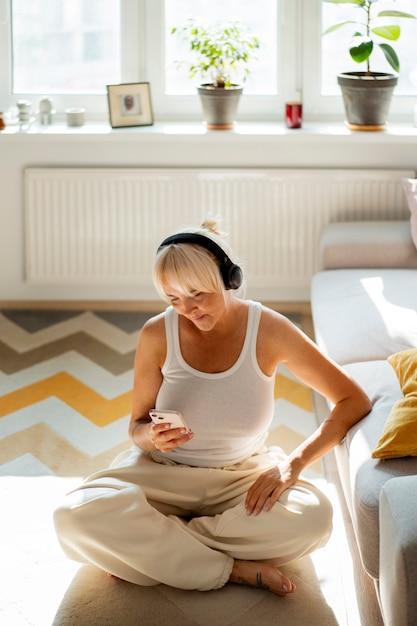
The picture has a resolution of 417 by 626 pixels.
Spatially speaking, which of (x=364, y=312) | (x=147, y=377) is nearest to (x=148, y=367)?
(x=147, y=377)

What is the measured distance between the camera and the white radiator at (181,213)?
3.83 m

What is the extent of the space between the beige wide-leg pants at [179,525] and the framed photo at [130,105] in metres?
2.08

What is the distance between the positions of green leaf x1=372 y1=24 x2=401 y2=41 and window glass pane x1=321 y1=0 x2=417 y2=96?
10.3 inches


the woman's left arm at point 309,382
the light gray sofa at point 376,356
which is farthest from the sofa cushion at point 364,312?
the woman's left arm at point 309,382

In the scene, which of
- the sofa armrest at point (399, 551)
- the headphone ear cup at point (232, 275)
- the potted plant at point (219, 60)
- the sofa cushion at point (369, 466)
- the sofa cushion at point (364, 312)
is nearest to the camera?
the sofa armrest at point (399, 551)

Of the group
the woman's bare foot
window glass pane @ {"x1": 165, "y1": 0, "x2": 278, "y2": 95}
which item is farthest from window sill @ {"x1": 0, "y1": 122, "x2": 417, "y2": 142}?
the woman's bare foot

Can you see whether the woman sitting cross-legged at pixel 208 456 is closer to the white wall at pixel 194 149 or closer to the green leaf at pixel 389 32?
the white wall at pixel 194 149

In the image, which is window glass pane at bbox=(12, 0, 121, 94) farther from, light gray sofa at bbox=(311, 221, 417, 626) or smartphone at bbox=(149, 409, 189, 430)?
smartphone at bbox=(149, 409, 189, 430)

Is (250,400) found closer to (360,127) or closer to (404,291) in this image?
(404,291)

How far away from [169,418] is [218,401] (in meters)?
0.16

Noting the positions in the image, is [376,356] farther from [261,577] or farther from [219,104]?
[219,104]

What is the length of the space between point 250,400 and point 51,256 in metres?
2.07

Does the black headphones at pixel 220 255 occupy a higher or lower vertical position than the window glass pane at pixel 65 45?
lower

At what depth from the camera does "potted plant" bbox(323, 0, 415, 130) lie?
3.54 meters
